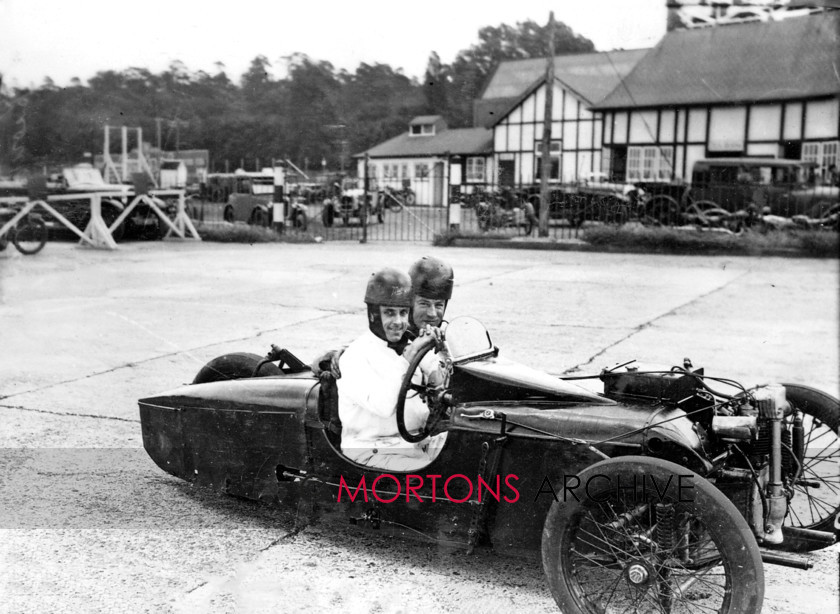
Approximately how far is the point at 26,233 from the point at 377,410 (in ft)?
43.9

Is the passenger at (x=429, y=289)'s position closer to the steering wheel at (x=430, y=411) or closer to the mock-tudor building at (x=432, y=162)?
the steering wheel at (x=430, y=411)

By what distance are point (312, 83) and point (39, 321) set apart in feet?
12.6

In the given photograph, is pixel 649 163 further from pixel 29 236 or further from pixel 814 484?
pixel 814 484

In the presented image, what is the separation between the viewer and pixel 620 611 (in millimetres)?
2633

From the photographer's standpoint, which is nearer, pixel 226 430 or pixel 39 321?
pixel 226 430

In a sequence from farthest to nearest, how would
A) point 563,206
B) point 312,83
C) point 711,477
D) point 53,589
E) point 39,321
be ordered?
point 563,206 < point 39,321 < point 312,83 < point 53,589 < point 711,477

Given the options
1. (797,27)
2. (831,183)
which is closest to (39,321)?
(831,183)

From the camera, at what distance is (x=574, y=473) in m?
2.60

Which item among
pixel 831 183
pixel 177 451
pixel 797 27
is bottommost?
pixel 177 451

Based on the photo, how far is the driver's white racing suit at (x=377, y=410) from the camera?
2.94 meters

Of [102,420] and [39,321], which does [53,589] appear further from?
[39,321]

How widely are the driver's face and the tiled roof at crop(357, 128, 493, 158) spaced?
10271mm

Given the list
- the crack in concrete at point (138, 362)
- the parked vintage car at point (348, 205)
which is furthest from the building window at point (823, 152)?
the crack in concrete at point (138, 362)

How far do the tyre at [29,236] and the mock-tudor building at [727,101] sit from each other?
1798cm
